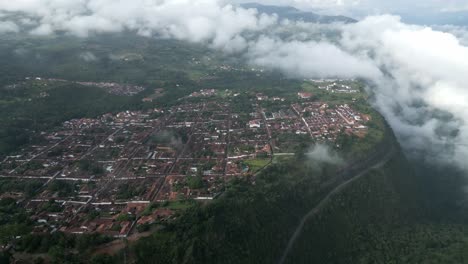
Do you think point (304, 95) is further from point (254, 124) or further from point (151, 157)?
point (151, 157)

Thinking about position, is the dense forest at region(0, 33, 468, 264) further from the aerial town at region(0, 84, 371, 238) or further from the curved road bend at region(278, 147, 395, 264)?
the aerial town at region(0, 84, 371, 238)

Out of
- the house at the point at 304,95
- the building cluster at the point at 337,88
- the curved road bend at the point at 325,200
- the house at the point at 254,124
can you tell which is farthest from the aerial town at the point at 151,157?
the building cluster at the point at 337,88

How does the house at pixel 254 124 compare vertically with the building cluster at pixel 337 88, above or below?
below

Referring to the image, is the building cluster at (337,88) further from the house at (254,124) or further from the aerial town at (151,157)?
the house at (254,124)

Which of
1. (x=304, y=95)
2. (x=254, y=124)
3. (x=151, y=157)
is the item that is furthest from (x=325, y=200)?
(x=304, y=95)

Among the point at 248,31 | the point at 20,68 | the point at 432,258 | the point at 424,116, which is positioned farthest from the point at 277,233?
the point at 248,31
